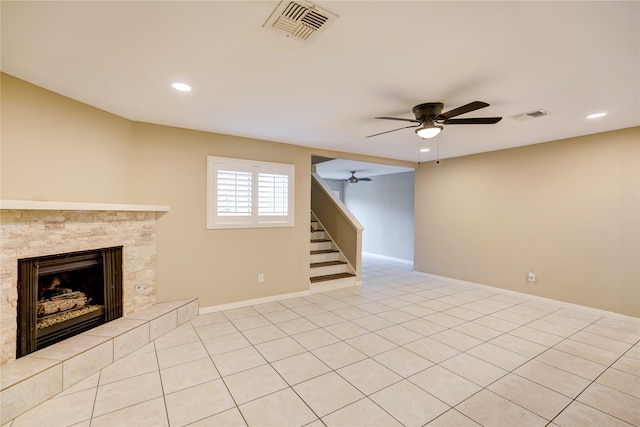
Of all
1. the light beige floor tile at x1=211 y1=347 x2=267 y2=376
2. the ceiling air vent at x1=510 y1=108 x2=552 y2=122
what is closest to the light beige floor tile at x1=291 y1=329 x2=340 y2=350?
the light beige floor tile at x1=211 y1=347 x2=267 y2=376

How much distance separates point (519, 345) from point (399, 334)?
1247 millimetres

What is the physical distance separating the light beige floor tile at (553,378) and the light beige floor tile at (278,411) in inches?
76.7

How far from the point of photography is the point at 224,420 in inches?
75.8

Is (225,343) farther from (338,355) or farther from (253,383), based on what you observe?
(338,355)

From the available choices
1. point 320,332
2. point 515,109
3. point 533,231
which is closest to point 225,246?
point 320,332

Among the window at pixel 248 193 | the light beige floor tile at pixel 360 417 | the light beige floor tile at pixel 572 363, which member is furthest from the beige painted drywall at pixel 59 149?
the light beige floor tile at pixel 572 363

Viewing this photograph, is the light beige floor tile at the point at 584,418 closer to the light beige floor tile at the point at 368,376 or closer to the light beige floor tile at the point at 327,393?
the light beige floor tile at the point at 368,376

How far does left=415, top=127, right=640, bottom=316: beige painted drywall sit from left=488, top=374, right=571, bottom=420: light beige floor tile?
2711mm

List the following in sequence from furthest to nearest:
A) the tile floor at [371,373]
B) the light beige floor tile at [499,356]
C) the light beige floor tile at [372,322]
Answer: the light beige floor tile at [372,322] < the light beige floor tile at [499,356] < the tile floor at [371,373]

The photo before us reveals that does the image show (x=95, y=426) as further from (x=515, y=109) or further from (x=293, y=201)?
(x=515, y=109)

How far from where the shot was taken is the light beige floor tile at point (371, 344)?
9.55 ft

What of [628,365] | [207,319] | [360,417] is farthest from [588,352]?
[207,319]

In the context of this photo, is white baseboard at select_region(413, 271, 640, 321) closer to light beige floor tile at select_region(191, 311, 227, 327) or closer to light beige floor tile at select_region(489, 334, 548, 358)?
light beige floor tile at select_region(489, 334, 548, 358)

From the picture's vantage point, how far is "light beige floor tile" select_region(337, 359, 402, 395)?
2.31 m
